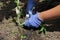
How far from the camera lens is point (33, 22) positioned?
262cm

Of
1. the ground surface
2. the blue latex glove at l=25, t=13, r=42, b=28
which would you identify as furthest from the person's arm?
the ground surface

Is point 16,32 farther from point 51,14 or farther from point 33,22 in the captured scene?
point 51,14

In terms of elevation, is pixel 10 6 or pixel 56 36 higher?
pixel 10 6

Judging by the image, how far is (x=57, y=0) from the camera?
10.2ft

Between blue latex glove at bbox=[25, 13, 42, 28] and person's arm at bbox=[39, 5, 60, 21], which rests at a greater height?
person's arm at bbox=[39, 5, 60, 21]

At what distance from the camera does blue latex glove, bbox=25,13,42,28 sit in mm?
2604

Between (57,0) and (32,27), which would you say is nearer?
(32,27)

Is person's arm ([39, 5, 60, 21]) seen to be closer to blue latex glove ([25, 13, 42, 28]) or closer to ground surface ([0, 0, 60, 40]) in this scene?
blue latex glove ([25, 13, 42, 28])

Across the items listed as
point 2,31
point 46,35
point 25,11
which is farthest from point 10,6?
point 46,35

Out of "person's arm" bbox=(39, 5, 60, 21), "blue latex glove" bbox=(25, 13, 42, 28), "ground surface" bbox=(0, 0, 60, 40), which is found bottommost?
"ground surface" bbox=(0, 0, 60, 40)

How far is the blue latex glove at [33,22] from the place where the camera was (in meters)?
2.60

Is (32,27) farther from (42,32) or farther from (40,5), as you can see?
(40,5)

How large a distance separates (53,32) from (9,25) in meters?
0.51

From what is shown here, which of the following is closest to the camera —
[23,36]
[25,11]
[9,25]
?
[23,36]
